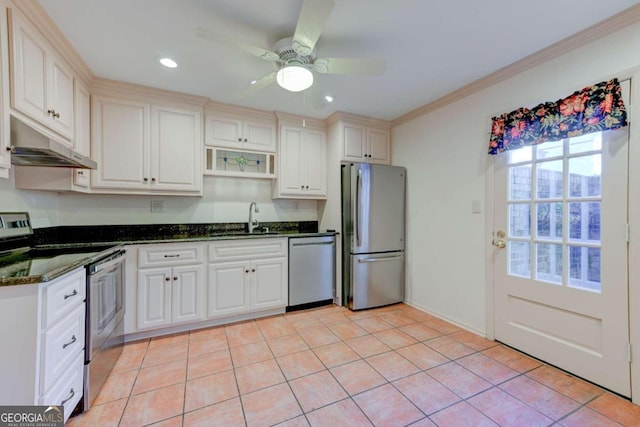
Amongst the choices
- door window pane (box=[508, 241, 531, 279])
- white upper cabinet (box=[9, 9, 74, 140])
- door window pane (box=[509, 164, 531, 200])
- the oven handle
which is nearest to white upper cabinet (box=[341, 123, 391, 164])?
door window pane (box=[509, 164, 531, 200])

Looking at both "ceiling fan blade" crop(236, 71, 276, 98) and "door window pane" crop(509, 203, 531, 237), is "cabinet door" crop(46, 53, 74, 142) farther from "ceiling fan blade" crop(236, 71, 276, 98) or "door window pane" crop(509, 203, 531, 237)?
"door window pane" crop(509, 203, 531, 237)

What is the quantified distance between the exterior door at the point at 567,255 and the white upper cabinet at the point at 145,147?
2888mm

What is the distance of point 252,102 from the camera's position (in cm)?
294

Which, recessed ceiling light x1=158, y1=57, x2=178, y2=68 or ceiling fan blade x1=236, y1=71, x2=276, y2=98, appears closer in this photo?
ceiling fan blade x1=236, y1=71, x2=276, y2=98

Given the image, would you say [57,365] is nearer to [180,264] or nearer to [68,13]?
[180,264]

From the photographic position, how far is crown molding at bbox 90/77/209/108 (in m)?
2.44

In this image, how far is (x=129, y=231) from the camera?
2812 millimetres

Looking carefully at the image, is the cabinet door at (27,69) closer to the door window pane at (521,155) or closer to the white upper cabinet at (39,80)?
the white upper cabinet at (39,80)

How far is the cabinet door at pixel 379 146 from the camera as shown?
135 inches

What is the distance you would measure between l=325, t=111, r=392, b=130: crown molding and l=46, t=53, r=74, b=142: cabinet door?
7.82 feet

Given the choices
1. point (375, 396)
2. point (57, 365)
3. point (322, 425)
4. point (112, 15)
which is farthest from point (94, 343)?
point (112, 15)

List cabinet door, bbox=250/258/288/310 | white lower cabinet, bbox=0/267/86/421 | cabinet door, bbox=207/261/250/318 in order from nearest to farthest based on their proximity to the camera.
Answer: white lower cabinet, bbox=0/267/86/421 < cabinet door, bbox=207/261/250/318 < cabinet door, bbox=250/258/288/310

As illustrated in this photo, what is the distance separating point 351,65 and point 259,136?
1.71 meters

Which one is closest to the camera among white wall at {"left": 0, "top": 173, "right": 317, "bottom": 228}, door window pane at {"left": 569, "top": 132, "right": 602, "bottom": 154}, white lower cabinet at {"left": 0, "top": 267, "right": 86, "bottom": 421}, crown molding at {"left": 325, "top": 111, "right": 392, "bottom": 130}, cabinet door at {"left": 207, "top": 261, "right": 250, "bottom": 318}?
white lower cabinet at {"left": 0, "top": 267, "right": 86, "bottom": 421}
